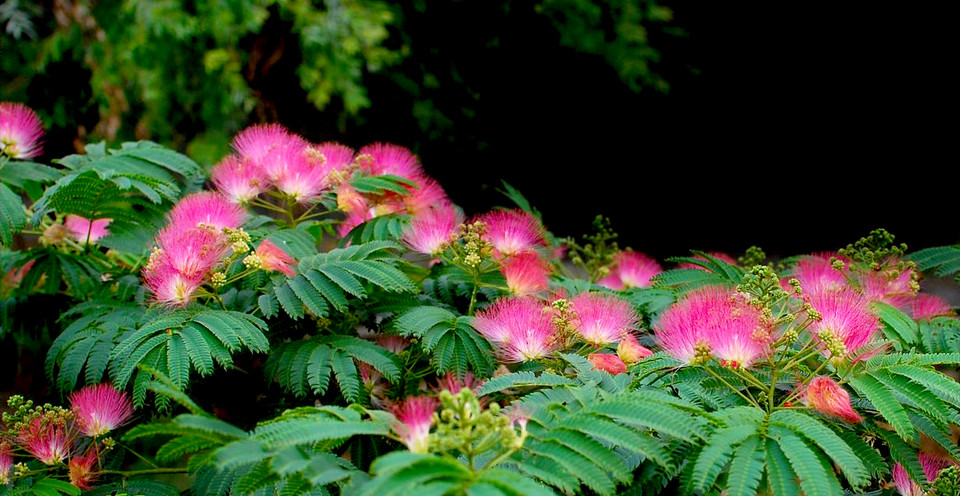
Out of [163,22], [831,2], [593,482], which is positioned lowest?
[593,482]

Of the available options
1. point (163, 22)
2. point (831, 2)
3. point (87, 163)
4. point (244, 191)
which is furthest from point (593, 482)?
point (163, 22)

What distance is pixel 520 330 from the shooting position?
6.94ft

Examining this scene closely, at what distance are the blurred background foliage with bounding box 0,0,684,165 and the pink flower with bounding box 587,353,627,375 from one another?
3.05 m

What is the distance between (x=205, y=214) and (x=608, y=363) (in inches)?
44.1

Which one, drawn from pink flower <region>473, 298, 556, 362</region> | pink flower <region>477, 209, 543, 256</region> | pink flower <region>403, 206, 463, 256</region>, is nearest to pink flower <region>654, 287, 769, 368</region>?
pink flower <region>473, 298, 556, 362</region>

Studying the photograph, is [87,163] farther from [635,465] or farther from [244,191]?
[635,465]

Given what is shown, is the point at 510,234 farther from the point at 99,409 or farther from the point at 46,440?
the point at 46,440

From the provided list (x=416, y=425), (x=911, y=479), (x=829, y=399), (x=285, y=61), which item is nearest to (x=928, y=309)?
(x=911, y=479)

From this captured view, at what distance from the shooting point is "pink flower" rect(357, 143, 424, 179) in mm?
2754

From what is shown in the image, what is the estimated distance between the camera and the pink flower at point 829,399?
1.77m

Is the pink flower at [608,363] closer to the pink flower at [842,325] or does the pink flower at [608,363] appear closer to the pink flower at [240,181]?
the pink flower at [842,325]

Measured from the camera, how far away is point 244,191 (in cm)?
261

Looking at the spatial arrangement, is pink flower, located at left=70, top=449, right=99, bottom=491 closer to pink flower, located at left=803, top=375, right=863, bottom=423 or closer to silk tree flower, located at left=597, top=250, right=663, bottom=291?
pink flower, located at left=803, top=375, right=863, bottom=423

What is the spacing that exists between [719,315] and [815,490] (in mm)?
456
